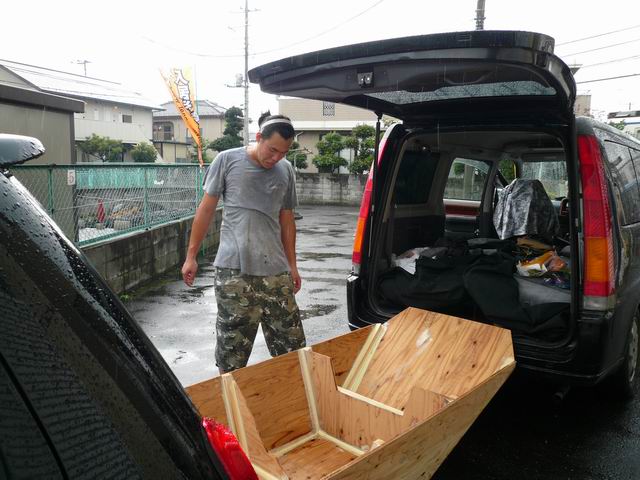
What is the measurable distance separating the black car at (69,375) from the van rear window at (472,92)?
2.19m

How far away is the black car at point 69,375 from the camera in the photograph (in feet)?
2.23

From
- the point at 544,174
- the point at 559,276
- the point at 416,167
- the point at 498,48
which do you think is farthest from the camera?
the point at 544,174

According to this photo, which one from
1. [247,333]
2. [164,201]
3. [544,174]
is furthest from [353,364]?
[164,201]

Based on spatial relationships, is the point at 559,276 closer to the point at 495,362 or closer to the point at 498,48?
the point at 495,362

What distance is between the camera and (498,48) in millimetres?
1953

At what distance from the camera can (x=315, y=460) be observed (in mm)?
2436

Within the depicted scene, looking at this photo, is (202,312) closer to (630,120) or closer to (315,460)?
(315,460)

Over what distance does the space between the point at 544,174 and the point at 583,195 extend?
4052 mm

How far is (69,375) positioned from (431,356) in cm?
244

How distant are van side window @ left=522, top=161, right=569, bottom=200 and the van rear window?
11.4ft

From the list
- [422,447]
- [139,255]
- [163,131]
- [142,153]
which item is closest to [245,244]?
[422,447]

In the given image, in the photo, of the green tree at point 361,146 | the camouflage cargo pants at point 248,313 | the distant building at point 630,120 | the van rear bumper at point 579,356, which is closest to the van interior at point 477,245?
the van rear bumper at point 579,356

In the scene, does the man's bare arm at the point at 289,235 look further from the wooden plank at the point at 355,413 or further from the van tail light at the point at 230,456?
the van tail light at the point at 230,456

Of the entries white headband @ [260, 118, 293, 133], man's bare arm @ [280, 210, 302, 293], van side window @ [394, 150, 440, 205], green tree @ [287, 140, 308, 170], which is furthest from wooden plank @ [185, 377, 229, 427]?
green tree @ [287, 140, 308, 170]
